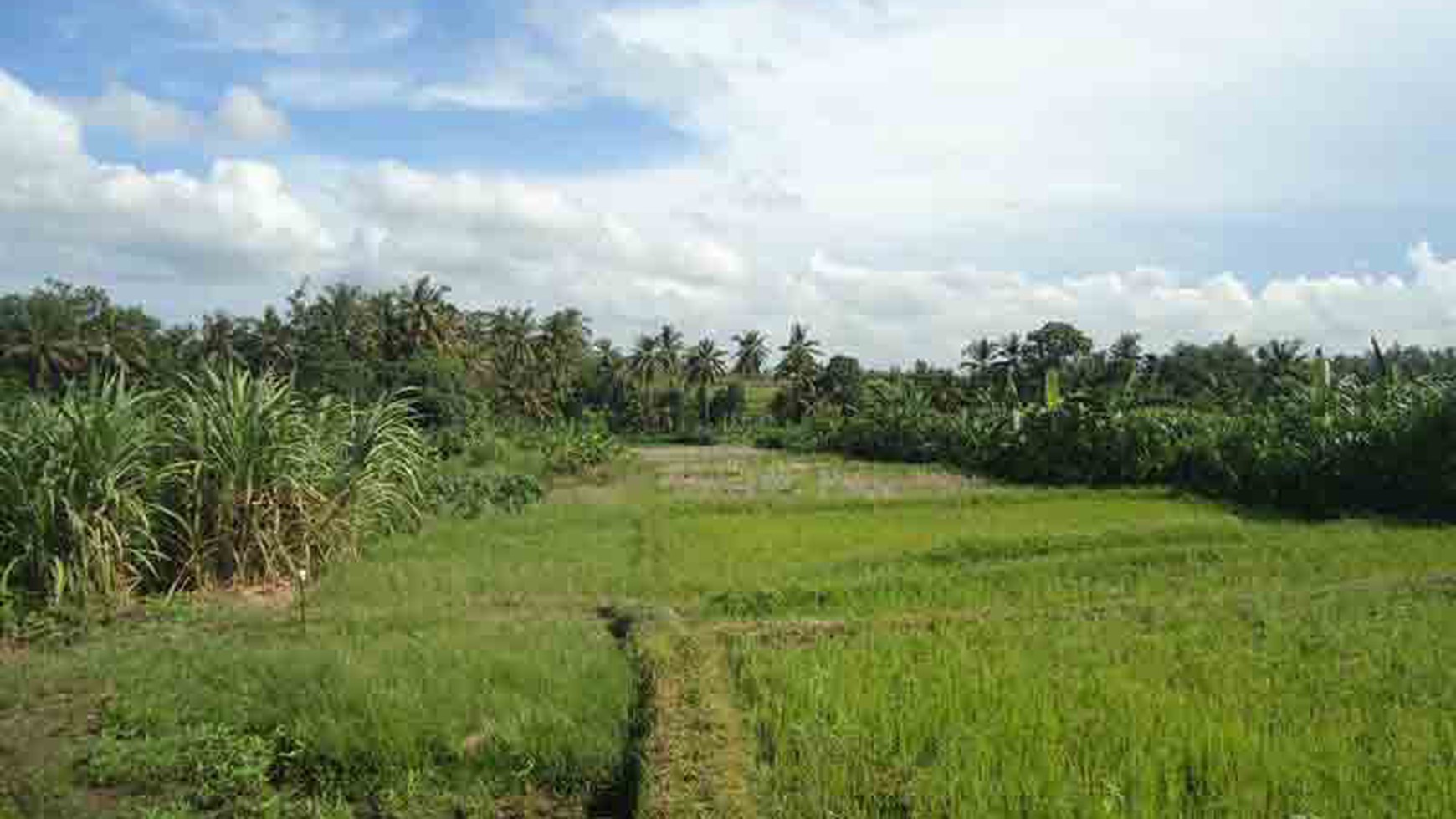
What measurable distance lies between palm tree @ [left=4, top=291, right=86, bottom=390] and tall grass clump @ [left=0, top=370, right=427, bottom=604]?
104 ft

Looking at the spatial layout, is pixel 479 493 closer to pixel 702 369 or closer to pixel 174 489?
pixel 174 489

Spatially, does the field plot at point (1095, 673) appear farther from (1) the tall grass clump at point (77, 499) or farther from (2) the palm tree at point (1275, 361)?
(2) the palm tree at point (1275, 361)

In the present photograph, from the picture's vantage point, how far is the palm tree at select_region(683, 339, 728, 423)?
2116 inches

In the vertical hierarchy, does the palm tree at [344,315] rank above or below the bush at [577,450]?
above

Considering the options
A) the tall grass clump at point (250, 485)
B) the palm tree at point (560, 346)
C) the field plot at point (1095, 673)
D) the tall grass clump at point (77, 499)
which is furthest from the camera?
the palm tree at point (560, 346)

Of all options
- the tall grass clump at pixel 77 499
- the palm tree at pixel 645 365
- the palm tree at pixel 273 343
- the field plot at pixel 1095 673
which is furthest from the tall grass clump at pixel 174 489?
the palm tree at pixel 645 365

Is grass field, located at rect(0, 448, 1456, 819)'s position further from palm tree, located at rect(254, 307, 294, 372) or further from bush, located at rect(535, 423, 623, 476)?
palm tree, located at rect(254, 307, 294, 372)

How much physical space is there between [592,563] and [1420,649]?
24.5 ft

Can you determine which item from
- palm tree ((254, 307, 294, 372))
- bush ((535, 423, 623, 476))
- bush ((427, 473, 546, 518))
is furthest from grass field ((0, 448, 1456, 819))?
palm tree ((254, 307, 294, 372))

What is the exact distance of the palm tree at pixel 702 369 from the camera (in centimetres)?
5375

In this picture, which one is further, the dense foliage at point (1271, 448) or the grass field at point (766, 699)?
the dense foliage at point (1271, 448)

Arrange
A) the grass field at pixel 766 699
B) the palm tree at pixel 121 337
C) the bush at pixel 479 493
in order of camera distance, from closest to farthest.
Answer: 1. the grass field at pixel 766 699
2. the bush at pixel 479 493
3. the palm tree at pixel 121 337

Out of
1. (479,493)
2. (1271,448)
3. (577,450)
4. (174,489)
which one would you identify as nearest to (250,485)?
(174,489)

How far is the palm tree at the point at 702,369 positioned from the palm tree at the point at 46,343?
2954 centimetres
